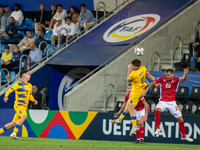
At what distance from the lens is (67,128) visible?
41.7 ft

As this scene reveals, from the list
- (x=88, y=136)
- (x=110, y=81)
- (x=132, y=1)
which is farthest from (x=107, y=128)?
(x=132, y=1)

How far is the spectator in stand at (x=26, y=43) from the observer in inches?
715

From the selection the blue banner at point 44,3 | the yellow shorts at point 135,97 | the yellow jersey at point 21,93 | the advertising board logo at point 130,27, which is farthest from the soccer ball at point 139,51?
the blue banner at point 44,3

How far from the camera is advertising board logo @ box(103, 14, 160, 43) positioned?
17625 mm

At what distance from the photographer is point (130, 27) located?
18.0 meters

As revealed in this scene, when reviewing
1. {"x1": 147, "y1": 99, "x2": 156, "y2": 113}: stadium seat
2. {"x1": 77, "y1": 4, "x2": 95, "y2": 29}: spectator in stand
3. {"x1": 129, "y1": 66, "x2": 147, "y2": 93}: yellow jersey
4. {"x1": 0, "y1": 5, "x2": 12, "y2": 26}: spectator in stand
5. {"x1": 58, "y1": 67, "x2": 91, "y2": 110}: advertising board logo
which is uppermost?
{"x1": 0, "y1": 5, "x2": 12, "y2": 26}: spectator in stand

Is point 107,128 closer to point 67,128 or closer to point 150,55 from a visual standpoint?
point 67,128

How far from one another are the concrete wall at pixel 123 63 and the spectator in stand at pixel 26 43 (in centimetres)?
397

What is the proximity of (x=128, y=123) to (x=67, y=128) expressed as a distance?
1881mm

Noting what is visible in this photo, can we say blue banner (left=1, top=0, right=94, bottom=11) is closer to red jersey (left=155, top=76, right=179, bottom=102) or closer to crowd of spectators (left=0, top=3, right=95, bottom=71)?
crowd of spectators (left=0, top=3, right=95, bottom=71)

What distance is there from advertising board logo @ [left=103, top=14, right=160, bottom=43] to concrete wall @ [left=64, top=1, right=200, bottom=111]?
123 centimetres

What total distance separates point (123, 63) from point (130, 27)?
9.30ft

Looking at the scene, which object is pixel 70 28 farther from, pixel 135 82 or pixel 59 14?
pixel 135 82

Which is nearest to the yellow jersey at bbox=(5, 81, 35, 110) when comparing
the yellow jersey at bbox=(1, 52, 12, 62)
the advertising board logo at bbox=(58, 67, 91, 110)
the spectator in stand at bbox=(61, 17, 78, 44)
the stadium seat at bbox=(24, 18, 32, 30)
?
the advertising board logo at bbox=(58, 67, 91, 110)
